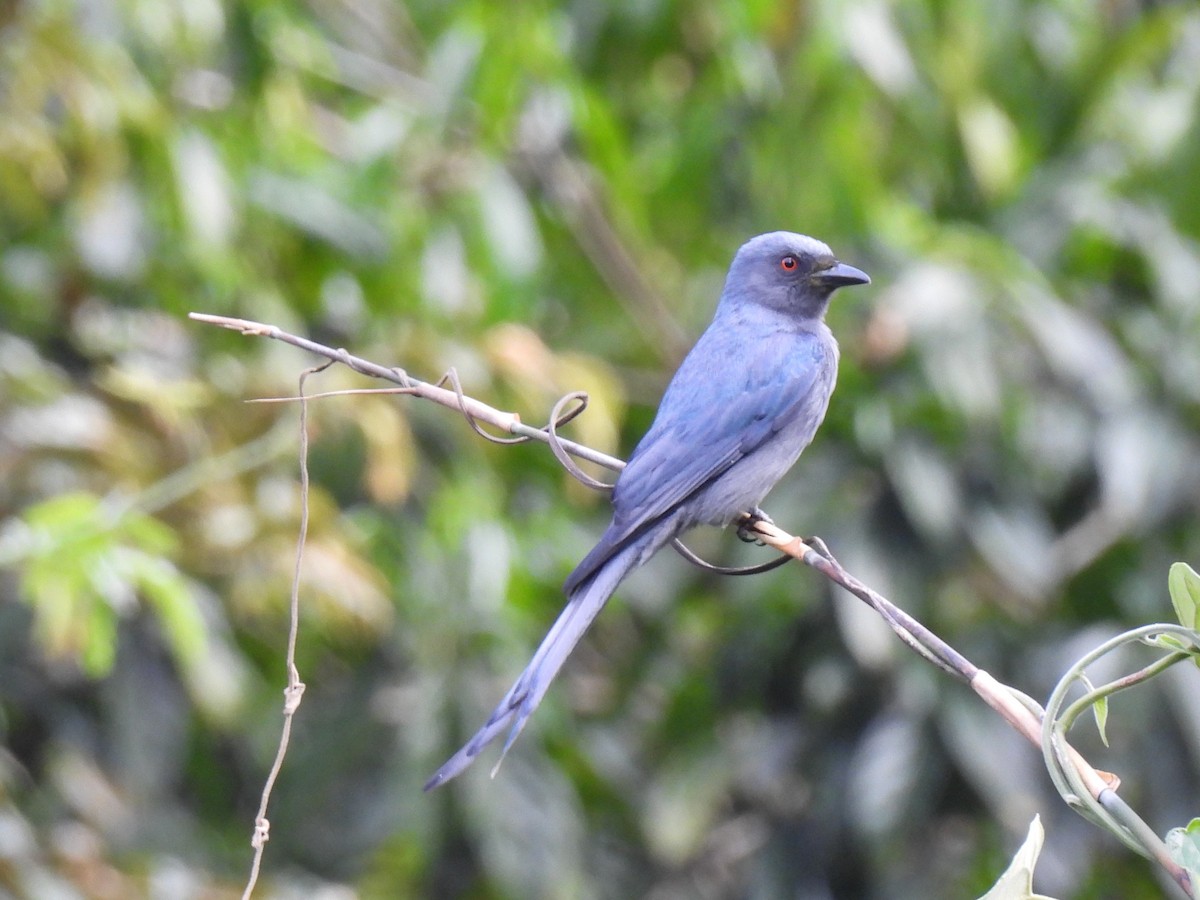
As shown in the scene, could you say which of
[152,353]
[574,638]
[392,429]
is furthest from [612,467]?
[152,353]

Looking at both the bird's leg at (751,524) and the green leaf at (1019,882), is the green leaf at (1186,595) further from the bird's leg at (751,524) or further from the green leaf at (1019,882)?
the bird's leg at (751,524)

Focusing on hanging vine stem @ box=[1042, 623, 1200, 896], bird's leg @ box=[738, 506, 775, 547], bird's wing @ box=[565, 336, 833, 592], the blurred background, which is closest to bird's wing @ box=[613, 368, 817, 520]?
bird's wing @ box=[565, 336, 833, 592]

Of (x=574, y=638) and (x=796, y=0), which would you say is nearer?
(x=574, y=638)

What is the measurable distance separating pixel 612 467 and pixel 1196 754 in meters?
3.10

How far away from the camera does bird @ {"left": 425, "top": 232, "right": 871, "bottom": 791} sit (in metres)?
3.57

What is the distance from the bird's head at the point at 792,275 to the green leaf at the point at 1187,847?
2.90 meters

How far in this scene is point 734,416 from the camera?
4.22m

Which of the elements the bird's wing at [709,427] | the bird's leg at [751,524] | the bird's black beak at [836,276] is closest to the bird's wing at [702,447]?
the bird's wing at [709,427]

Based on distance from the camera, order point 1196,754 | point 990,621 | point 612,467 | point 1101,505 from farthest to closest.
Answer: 1. point 1101,505
2. point 990,621
3. point 1196,754
4. point 612,467

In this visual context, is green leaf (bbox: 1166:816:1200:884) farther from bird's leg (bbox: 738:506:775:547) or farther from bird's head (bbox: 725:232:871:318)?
bird's head (bbox: 725:232:871:318)

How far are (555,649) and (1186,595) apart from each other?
53.5 inches

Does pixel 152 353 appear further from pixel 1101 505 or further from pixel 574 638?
pixel 1101 505

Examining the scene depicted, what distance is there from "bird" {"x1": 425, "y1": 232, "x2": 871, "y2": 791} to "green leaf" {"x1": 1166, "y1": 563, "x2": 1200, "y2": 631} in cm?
136

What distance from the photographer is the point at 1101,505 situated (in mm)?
6062
